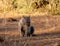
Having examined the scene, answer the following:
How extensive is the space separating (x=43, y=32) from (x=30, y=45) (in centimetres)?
285

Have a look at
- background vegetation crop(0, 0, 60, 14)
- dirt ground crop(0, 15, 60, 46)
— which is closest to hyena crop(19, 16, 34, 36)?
dirt ground crop(0, 15, 60, 46)

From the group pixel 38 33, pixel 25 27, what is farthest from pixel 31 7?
pixel 25 27

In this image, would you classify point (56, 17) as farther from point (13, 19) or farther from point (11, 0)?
point (11, 0)

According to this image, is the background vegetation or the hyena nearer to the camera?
the hyena

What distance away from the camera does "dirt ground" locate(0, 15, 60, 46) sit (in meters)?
8.57

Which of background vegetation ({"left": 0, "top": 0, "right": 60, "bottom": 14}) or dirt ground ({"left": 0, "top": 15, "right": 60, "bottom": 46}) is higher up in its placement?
background vegetation ({"left": 0, "top": 0, "right": 60, "bottom": 14})

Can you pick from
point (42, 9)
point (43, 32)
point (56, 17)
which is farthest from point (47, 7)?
point (43, 32)

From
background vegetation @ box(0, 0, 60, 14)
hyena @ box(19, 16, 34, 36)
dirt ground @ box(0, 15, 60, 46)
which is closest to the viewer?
dirt ground @ box(0, 15, 60, 46)

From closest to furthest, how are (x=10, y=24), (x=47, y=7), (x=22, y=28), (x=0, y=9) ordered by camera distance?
Result: (x=22, y=28) → (x=10, y=24) → (x=47, y=7) → (x=0, y=9)

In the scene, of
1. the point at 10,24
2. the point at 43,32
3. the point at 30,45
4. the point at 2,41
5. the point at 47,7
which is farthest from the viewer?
the point at 47,7

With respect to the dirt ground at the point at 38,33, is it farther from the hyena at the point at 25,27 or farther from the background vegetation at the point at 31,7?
the background vegetation at the point at 31,7

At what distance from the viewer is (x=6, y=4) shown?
58.2 ft

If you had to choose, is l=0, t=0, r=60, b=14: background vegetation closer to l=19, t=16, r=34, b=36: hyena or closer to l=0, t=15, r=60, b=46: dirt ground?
l=0, t=15, r=60, b=46: dirt ground

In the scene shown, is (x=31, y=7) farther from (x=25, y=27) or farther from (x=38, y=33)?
(x=25, y=27)
